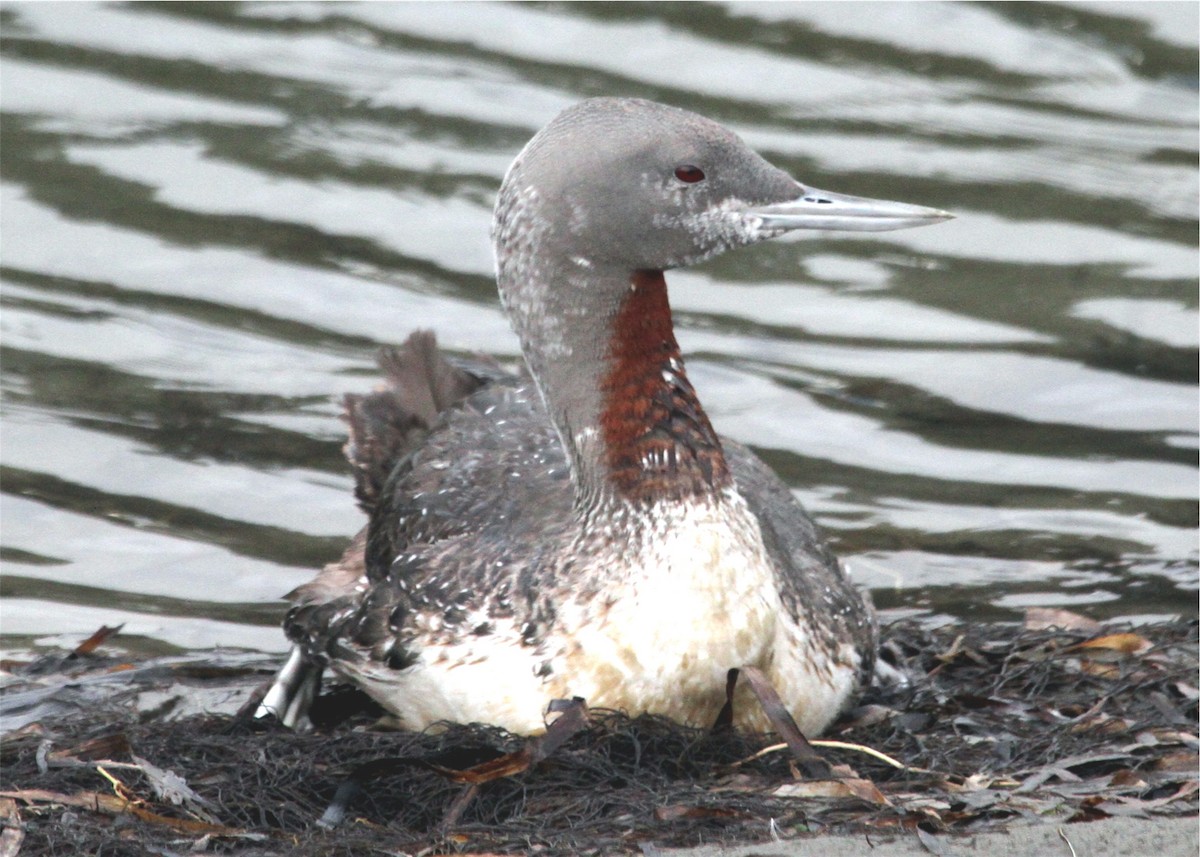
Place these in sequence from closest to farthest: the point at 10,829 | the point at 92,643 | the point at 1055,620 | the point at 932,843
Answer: the point at 932,843
the point at 10,829
the point at 92,643
the point at 1055,620

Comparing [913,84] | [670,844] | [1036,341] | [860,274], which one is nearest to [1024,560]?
[1036,341]

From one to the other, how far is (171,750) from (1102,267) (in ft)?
17.1

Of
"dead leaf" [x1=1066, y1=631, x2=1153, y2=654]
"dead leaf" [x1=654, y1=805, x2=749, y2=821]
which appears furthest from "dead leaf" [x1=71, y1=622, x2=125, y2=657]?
"dead leaf" [x1=1066, y1=631, x2=1153, y2=654]

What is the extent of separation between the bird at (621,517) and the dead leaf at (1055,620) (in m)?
1.06

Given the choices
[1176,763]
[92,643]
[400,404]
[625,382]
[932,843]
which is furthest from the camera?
[400,404]

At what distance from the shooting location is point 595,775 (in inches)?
206

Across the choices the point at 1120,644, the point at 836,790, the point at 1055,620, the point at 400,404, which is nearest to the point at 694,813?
the point at 836,790

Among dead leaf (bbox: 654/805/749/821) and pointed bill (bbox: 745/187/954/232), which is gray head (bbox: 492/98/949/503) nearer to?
pointed bill (bbox: 745/187/954/232)

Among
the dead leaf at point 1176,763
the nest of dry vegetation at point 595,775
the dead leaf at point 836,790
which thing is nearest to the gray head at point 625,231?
the nest of dry vegetation at point 595,775

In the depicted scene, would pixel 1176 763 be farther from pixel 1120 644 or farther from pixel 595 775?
pixel 595 775

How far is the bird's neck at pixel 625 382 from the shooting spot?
18.1 feet

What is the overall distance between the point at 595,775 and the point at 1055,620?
7.00 feet

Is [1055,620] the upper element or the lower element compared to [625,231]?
lower

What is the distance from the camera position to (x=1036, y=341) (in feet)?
28.5
